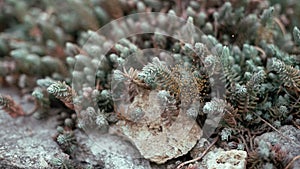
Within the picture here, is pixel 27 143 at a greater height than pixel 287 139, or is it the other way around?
pixel 287 139

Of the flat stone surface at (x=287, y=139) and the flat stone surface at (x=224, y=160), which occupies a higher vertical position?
the flat stone surface at (x=287, y=139)

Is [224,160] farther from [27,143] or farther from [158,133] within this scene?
[27,143]

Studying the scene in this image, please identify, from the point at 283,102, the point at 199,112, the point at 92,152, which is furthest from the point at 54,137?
the point at 283,102

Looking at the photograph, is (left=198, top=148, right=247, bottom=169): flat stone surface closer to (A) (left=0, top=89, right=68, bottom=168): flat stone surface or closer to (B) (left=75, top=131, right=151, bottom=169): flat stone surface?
(B) (left=75, top=131, right=151, bottom=169): flat stone surface

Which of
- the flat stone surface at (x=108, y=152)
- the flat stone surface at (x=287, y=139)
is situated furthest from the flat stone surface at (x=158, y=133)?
the flat stone surface at (x=287, y=139)

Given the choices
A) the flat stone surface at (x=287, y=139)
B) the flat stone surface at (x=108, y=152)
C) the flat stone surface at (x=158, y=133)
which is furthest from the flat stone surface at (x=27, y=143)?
the flat stone surface at (x=287, y=139)

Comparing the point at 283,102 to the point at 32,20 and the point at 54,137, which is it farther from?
the point at 32,20

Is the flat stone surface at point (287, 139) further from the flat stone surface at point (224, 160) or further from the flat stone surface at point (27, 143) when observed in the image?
the flat stone surface at point (27, 143)

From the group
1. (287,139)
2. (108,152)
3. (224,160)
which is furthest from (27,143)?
(287,139)

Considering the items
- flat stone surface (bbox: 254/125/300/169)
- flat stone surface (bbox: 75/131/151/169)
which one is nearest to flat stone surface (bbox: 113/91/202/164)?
flat stone surface (bbox: 75/131/151/169)

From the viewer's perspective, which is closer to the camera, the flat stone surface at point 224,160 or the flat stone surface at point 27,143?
the flat stone surface at point 224,160

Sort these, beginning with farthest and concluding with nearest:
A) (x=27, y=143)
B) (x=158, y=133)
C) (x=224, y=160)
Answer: (x=27, y=143), (x=158, y=133), (x=224, y=160)
